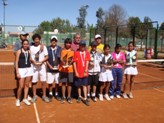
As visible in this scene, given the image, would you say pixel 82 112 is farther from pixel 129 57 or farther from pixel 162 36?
pixel 162 36

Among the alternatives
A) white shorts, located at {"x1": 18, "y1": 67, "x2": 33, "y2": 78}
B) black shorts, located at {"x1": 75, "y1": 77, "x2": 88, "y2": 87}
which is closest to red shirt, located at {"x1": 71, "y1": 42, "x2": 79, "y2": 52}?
black shorts, located at {"x1": 75, "y1": 77, "x2": 88, "y2": 87}

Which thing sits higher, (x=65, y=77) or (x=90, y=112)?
(x=65, y=77)

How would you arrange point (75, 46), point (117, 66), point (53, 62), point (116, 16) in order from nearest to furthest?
point (53, 62) < point (75, 46) < point (117, 66) < point (116, 16)

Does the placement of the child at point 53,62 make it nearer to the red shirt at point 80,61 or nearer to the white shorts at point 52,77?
the white shorts at point 52,77

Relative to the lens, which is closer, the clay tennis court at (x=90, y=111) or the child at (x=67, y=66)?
the clay tennis court at (x=90, y=111)

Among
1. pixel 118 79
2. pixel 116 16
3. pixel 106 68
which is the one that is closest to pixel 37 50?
pixel 106 68

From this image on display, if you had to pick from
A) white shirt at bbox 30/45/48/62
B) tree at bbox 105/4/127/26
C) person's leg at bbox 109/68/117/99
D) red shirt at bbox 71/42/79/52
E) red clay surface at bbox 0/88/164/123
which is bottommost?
red clay surface at bbox 0/88/164/123

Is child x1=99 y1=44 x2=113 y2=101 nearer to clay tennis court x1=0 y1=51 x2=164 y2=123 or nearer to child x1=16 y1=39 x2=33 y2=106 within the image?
clay tennis court x1=0 y1=51 x2=164 y2=123

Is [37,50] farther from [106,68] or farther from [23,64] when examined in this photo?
[106,68]

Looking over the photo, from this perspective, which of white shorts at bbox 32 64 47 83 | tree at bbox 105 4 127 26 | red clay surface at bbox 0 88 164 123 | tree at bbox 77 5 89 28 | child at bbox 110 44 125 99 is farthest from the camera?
tree at bbox 77 5 89 28

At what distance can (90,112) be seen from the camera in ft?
22.9

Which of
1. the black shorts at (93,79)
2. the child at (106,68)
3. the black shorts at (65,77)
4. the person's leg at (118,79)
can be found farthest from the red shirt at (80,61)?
the person's leg at (118,79)

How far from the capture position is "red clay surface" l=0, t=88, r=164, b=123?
253 inches

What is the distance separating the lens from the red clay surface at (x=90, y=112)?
642 cm
